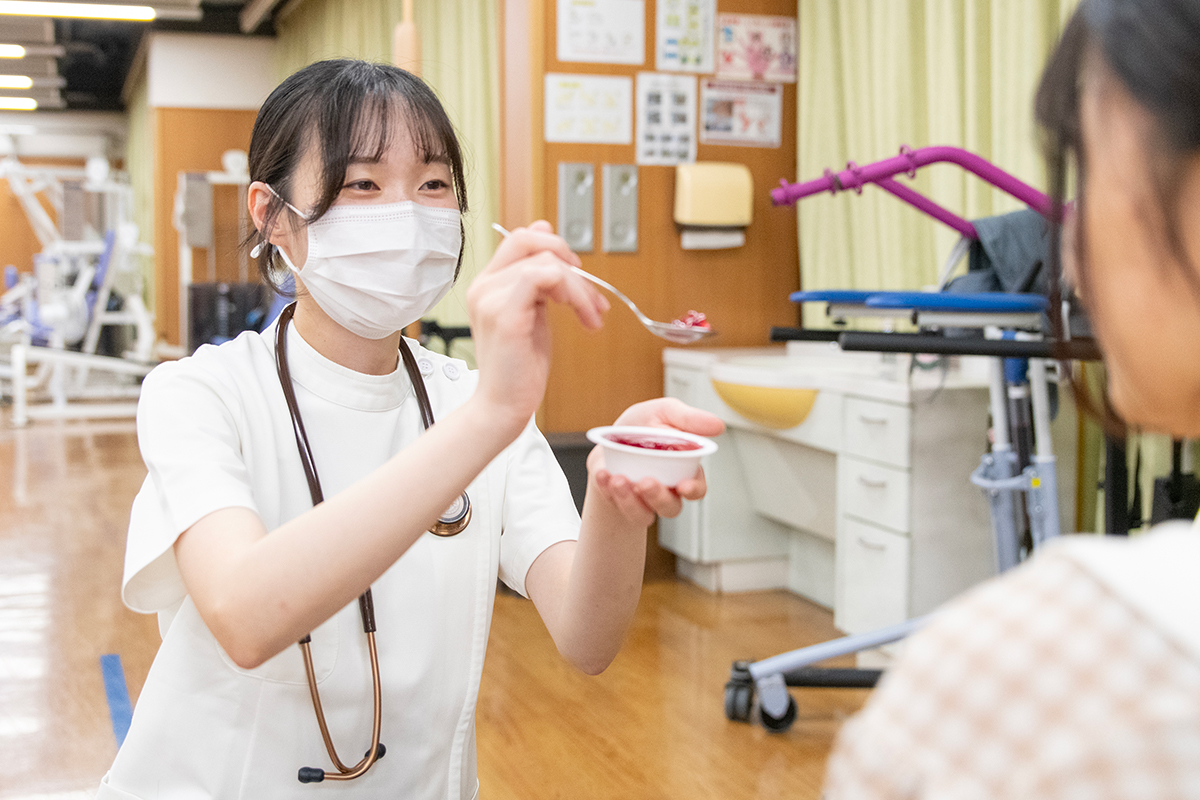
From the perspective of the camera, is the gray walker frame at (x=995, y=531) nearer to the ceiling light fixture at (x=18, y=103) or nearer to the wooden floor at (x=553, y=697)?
the wooden floor at (x=553, y=697)

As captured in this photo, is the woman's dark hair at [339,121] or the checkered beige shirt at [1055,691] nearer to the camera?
the checkered beige shirt at [1055,691]

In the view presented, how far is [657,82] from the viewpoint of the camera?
392cm

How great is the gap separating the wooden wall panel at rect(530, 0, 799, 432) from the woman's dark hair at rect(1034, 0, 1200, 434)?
11.0 feet

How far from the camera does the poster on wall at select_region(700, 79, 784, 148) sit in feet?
13.1

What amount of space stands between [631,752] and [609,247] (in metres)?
2.00

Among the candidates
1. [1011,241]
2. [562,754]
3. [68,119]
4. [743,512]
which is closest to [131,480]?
[743,512]

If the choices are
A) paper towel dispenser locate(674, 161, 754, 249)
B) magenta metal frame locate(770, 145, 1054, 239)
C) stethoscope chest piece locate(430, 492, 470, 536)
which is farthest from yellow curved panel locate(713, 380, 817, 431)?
stethoscope chest piece locate(430, 492, 470, 536)

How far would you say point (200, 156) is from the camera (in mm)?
10008

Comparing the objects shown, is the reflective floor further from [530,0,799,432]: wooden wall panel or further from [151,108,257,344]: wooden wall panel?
[151,108,257,344]: wooden wall panel

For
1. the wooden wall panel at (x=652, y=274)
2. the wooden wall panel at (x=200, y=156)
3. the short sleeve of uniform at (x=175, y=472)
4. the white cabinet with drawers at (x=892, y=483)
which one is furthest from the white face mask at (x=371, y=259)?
the wooden wall panel at (x=200, y=156)

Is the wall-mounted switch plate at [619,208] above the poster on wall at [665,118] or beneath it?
beneath

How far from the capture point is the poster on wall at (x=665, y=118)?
3.91 metres

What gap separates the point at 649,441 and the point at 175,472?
1.29ft

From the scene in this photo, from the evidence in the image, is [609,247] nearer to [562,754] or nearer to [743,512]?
[743,512]
